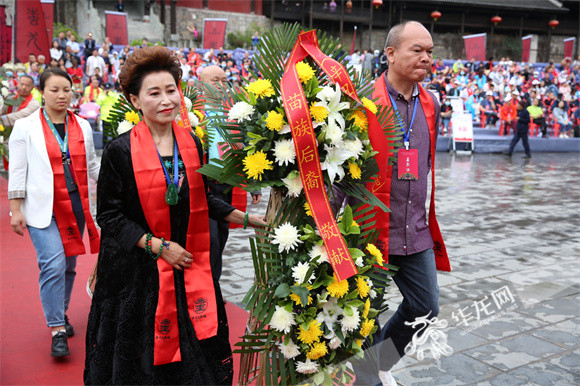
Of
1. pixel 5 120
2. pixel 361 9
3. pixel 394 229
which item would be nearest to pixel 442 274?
pixel 394 229

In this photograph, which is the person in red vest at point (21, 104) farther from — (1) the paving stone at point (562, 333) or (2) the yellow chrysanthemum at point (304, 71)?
(1) the paving stone at point (562, 333)

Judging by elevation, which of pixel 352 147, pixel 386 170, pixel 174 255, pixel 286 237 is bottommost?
pixel 174 255

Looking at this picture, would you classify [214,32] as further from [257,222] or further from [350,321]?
[350,321]

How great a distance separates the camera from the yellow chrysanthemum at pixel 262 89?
2234 millimetres

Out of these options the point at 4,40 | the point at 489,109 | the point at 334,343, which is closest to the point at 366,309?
the point at 334,343

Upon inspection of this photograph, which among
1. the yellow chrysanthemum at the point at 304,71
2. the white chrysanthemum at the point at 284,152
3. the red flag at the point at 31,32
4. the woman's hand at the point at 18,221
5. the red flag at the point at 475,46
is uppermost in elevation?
the red flag at the point at 475,46

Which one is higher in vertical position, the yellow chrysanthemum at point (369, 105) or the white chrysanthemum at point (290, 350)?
the yellow chrysanthemum at point (369, 105)

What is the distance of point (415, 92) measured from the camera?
2816 mm

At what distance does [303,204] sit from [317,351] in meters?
0.55

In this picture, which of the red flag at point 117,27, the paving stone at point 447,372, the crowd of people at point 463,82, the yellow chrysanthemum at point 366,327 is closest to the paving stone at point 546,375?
the paving stone at point 447,372

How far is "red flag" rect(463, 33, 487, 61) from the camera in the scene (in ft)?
88.8

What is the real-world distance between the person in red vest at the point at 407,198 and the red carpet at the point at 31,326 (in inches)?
35.7

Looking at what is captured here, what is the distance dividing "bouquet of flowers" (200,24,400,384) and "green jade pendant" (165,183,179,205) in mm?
152

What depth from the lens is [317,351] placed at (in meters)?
2.21
